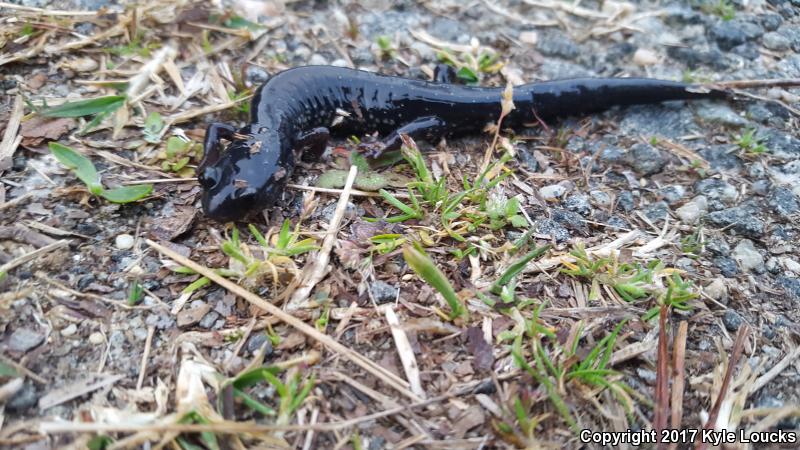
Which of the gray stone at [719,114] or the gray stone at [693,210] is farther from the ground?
the gray stone at [719,114]

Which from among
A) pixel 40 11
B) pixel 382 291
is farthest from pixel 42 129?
pixel 382 291

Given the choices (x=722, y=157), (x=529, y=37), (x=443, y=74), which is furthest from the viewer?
(x=529, y=37)

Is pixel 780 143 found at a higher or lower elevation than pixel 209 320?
higher

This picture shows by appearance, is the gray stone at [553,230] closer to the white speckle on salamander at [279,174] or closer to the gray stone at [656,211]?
the gray stone at [656,211]

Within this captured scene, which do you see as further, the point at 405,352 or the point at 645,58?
the point at 645,58

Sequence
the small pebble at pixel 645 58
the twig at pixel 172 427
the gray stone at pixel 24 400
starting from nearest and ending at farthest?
the twig at pixel 172 427 < the gray stone at pixel 24 400 < the small pebble at pixel 645 58

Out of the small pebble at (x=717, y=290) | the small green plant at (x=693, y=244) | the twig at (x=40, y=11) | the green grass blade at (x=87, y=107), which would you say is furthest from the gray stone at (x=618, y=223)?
the twig at (x=40, y=11)

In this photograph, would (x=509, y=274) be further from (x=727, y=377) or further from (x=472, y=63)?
(x=472, y=63)
